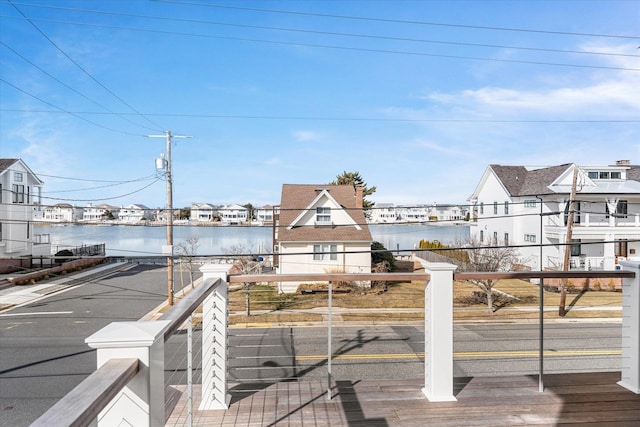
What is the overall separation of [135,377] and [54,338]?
11141 millimetres

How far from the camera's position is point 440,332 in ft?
9.25

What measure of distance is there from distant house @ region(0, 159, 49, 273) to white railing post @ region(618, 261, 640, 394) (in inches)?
894

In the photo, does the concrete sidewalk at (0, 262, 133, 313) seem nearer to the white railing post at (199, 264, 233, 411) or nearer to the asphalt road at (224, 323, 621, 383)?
the asphalt road at (224, 323, 621, 383)

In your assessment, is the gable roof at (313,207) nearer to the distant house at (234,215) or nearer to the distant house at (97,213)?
the distant house at (234,215)

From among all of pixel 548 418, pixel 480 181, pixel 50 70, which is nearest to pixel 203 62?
pixel 50 70

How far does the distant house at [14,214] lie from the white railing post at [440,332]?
21.7 metres

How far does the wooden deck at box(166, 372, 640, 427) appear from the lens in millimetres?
2496

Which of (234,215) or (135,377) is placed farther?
(234,215)

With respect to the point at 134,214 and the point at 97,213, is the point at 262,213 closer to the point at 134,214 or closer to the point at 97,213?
the point at 134,214

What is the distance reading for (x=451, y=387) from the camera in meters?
2.79

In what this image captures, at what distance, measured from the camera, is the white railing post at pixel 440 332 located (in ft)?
9.16

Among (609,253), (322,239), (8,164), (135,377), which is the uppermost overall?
(8,164)

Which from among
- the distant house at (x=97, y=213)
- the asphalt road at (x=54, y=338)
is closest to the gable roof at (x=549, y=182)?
the distant house at (x=97, y=213)

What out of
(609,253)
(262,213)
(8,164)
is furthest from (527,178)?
(8,164)
